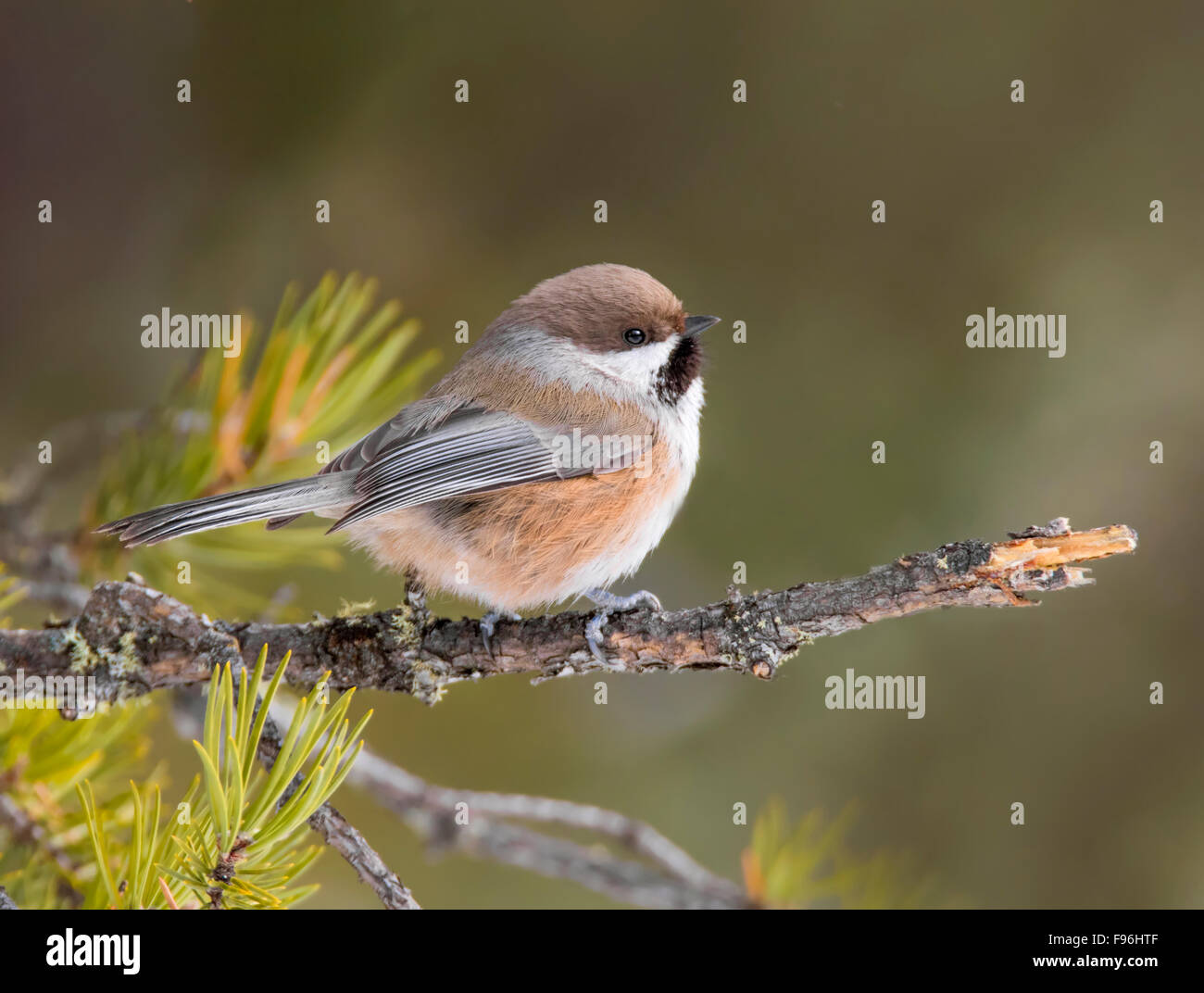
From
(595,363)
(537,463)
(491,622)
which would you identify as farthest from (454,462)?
(595,363)

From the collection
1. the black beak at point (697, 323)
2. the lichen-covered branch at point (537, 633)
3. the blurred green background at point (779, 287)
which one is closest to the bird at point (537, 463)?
the black beak at point (697, 323)

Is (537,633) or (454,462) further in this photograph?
(454,462)

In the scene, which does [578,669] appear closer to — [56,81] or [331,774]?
[331,774]

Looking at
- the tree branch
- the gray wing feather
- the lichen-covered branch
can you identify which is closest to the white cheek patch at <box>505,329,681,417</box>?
the gray wing feather

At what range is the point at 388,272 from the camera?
10.5ft

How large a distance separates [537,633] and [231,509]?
1.91 feet

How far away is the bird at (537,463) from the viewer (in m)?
2.11

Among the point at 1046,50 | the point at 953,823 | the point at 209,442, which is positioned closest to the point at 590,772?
the point at 953,823

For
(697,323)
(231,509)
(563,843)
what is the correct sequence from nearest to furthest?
(231,509) < (563,843) < (697,323)

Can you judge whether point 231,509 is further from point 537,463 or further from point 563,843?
point 563,843

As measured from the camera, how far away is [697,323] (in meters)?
2.47

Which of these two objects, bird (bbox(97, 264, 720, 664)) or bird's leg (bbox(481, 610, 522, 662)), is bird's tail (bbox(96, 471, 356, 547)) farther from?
bird's leg (bbox(481, 610, 522, 662))

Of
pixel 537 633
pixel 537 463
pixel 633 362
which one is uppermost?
pixel 633 362
